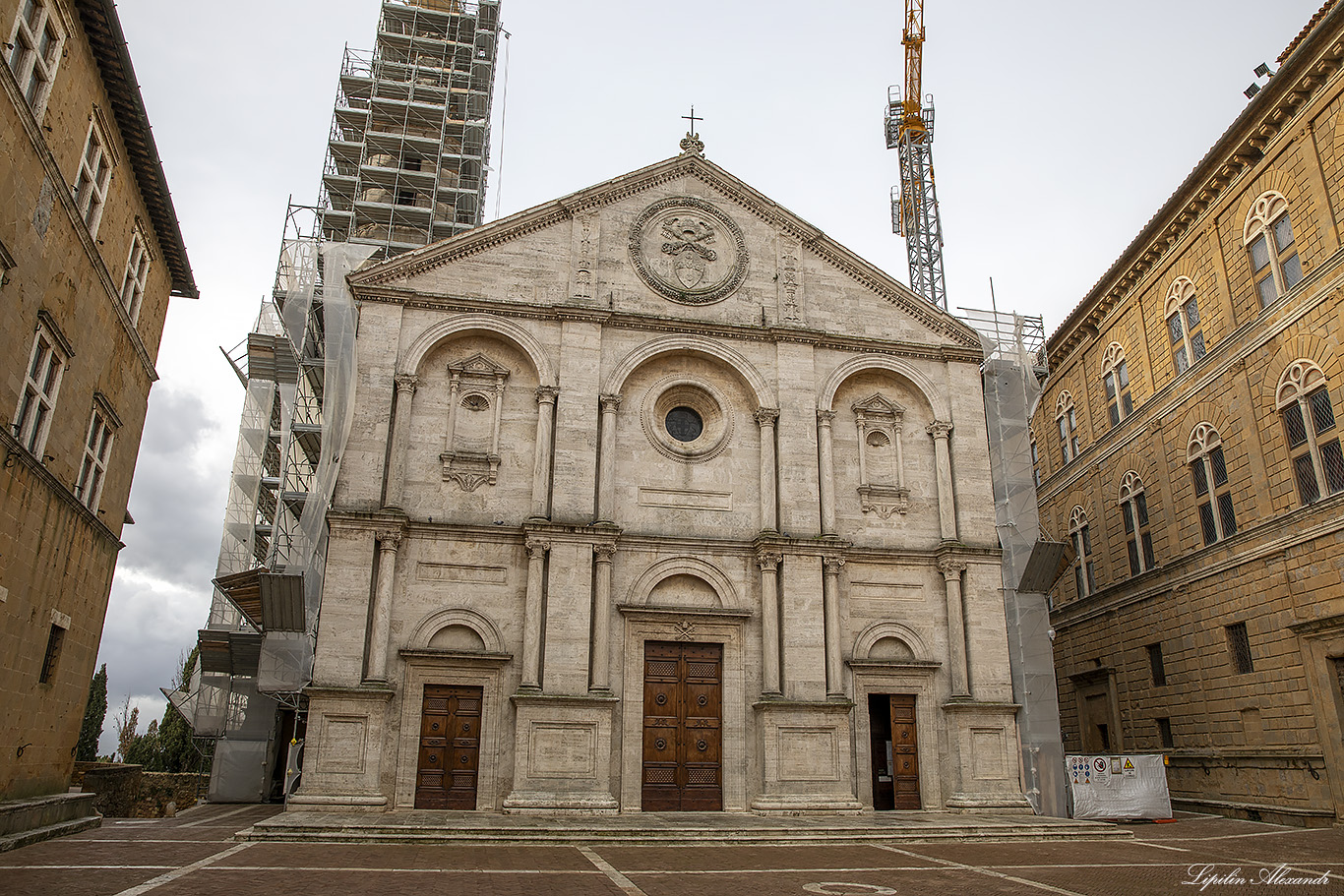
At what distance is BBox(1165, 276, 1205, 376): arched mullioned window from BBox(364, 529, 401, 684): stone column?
22.4 metres

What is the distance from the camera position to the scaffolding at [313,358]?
828 inches

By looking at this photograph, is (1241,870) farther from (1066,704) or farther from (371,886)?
(1066,704)

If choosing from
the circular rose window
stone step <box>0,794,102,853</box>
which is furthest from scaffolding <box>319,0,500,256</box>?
stone step <box>0,794,102,853</box>

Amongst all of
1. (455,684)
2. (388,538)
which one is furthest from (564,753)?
(388,538)

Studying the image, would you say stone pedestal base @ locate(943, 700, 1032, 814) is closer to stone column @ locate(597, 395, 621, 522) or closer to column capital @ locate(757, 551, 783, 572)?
column capital @ locate(757, 551, 783, 572)

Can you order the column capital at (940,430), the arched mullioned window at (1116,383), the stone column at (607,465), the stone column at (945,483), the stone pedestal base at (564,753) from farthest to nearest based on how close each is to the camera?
the arched mullioned window at (1116,383)
the column capital at (940,430)
the stone column at (945,483)
the stone column at (607,465)
the stone pedestal base at (564,753)

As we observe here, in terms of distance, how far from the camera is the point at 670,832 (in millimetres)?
17312

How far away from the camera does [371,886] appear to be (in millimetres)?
11695

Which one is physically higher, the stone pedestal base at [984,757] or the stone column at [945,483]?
the stone column at [945,483]

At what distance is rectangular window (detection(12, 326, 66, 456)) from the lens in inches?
605

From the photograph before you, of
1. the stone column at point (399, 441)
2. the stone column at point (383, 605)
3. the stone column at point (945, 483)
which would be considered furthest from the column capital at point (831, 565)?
the stone column at point (399, 441)

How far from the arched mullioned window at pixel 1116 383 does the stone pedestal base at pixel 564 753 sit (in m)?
Answer: 20.8

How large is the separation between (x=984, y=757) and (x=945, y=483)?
6.64 metres

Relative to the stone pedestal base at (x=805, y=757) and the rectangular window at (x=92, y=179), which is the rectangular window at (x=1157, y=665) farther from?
the rectangular window at (x=92, y=179)
